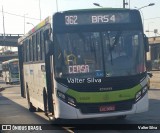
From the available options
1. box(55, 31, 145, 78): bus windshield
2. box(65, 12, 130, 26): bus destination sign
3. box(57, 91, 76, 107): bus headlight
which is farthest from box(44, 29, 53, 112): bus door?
box(57, 91, 76, 107): bus headlight

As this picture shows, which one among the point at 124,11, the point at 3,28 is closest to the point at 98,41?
the point at 124,11

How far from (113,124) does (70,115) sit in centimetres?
206

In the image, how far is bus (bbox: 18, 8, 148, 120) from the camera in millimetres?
10867

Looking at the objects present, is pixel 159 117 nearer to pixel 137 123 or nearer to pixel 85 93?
pixel 137 123

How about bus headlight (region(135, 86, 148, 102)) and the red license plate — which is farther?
bus headlight (region(135, 86, 148, 102))

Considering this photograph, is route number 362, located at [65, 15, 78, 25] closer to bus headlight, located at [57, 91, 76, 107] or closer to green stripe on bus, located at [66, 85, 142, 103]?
green stripe on bus, located at [66, 85, 142, 103]

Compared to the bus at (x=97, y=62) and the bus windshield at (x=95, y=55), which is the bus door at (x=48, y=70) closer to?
the bus at (x=97, y=62)

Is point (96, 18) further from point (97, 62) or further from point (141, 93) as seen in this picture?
point (141, 93)

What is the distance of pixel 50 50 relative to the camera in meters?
11.0

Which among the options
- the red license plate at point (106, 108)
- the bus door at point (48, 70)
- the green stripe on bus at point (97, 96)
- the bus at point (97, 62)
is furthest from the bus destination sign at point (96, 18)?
the red license plate at point (106, 108)

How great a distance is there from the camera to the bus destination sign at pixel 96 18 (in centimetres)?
1123

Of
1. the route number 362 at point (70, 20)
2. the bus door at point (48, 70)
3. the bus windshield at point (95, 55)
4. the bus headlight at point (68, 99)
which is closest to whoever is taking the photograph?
the bus headlight at point (68, 99)

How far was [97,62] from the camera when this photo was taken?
10961mm

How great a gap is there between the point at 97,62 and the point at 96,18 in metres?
1.29
